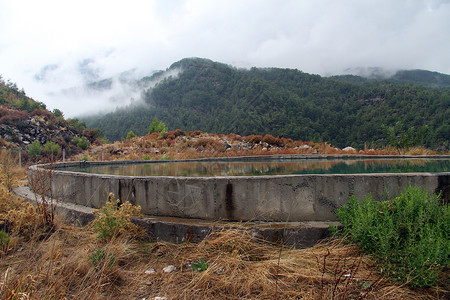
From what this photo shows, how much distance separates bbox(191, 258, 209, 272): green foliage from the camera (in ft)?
9.46

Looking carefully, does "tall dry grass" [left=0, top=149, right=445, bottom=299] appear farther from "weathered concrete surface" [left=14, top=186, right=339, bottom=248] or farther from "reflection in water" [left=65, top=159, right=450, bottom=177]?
"reflection in water" [left=65, top=159, right=450, bottom=177]

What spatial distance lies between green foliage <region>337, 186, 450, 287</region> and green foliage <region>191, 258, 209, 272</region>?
173 centimetres

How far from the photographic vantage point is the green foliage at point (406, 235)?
2.20 m

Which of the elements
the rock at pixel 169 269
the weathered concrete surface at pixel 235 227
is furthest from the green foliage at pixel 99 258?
the weathered concrete surface at pixel 235 227

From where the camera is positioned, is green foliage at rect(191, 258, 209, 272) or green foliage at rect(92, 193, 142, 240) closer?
green foliage at rect(191, 258, 209, 272)

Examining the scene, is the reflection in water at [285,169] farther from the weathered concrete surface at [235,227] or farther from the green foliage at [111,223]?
the green foliage at [111,223]

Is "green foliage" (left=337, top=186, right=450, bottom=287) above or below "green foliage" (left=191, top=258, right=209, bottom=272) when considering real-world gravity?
above

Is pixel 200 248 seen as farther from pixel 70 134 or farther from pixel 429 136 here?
pixel 429 136

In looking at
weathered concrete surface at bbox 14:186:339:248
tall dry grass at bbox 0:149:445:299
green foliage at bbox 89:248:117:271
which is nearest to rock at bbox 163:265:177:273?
tall dry grass at bbox 0:149:445:299

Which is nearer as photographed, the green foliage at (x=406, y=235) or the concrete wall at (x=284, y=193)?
the green foliage at (x=406, y=235)

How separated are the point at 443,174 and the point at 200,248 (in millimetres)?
3587

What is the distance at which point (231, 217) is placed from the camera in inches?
143

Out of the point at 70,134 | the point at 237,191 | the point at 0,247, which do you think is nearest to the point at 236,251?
the point at 237,191

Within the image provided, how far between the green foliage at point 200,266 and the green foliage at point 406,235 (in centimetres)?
173
